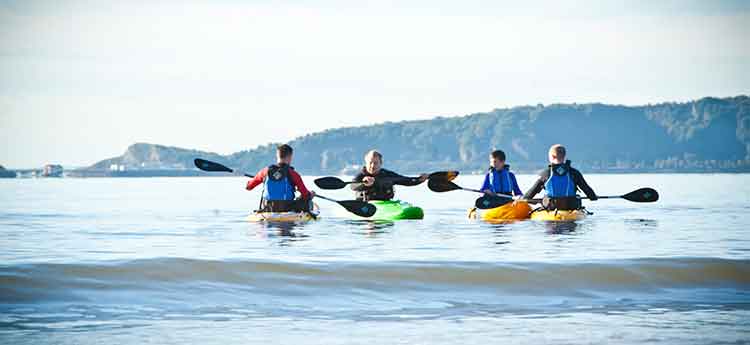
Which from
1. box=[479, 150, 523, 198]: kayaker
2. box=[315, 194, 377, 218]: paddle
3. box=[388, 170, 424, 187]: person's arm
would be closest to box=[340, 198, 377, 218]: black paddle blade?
box=[315, 194, 377, 218]: paddle

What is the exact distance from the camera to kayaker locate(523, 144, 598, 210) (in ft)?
74.1

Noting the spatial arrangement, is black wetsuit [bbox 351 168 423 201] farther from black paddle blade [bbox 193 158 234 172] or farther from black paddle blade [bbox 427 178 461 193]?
black paddle blade [bbox 193 158 234 172]

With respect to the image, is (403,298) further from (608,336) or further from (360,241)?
(360,241)

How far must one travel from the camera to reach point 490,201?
2391 centimetres

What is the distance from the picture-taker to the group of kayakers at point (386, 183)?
21.9 m

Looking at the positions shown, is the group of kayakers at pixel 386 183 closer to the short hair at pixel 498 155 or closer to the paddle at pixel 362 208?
the short hair at pixel 498 155

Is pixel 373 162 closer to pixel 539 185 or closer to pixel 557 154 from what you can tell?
pixel 539 185

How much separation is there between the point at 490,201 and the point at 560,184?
69.7 inches

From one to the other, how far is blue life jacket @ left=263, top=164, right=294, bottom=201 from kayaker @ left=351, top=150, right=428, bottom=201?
1.86 metres

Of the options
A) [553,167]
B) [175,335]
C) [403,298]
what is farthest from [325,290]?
[553,167]

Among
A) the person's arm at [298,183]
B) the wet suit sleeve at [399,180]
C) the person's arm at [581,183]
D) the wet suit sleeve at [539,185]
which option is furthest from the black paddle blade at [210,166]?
the person's arm at [581,183]

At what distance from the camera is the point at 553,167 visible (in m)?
22.5

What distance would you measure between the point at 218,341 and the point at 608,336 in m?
3.52

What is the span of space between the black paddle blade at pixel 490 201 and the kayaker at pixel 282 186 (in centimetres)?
394
